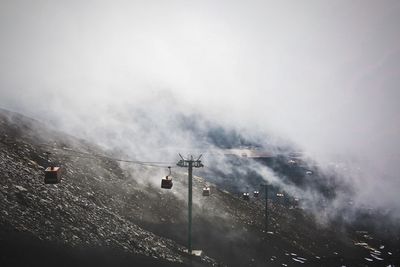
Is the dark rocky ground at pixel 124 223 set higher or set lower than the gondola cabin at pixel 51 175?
lower

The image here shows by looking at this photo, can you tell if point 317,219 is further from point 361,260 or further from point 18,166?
point 18,166

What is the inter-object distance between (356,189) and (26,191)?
142 meters

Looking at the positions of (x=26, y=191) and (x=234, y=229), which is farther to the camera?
(x=234, y=229)

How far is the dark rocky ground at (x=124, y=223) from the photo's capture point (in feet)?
67.3

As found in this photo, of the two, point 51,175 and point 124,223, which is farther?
point 124,223

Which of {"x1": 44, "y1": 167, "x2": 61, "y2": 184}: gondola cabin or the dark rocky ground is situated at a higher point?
{"x1": 44, "y1": 167, "x2": 61, "y2": 184}: gondola cabin

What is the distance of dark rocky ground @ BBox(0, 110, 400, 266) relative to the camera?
2052cm

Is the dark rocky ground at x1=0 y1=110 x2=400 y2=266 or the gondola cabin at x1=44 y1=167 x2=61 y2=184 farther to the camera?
the dark rocky ground at x1=0 y1=110 x2=400 y2=266

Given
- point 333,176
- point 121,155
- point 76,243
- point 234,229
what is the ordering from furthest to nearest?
point 333,176 → point 121,155 → point 234,229 → point 76,243

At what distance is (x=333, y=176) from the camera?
425ft

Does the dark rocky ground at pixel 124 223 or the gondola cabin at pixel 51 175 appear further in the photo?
the dark rocky ground at pixel 124 223

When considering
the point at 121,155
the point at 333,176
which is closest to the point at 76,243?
the point at 121,155

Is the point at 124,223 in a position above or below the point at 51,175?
below

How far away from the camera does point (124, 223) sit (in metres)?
30.1
